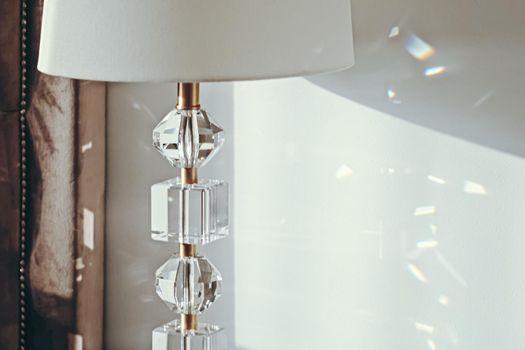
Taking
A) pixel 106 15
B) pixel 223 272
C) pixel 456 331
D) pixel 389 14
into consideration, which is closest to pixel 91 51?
pixel 106 15

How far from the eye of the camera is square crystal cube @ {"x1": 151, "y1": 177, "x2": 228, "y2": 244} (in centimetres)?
140

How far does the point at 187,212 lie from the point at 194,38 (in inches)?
14.5

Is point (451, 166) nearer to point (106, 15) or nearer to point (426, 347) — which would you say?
point (426, 347)

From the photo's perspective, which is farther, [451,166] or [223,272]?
[223,272]

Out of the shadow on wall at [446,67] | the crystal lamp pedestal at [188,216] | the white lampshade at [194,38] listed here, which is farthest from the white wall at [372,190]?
the white lampshade at [194,38]

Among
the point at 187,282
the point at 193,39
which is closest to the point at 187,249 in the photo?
the point at 187,282

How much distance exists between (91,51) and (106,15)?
50 mm

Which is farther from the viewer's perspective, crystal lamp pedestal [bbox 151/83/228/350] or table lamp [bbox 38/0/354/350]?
crystal lamp pedestal [bbox 151/83/228/350]

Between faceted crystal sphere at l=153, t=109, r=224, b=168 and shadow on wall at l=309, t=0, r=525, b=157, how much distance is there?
286mm

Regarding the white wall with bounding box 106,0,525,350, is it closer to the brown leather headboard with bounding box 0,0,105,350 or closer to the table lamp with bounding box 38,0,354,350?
the brown leather headboard with bounding box 0,0,105,350

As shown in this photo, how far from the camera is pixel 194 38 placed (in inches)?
43.3

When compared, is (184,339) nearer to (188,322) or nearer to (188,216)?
(188,322)

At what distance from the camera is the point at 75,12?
1152 mm

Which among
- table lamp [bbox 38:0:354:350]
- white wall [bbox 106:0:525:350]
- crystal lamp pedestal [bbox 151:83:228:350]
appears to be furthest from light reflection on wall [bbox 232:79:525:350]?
table lamp [bbox 38:0:354:350]
